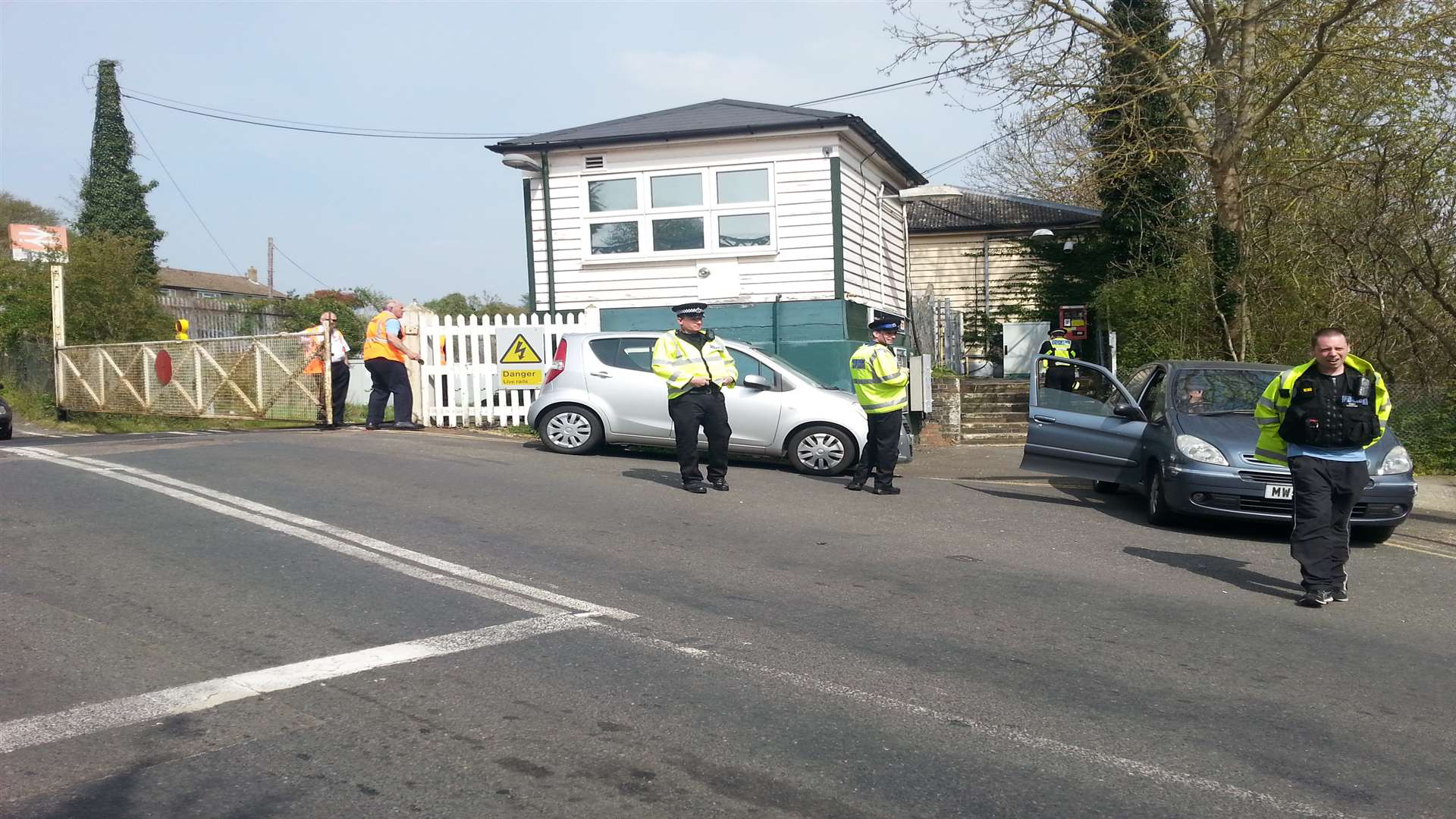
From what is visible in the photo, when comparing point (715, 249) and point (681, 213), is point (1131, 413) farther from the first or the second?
point (681, 213)

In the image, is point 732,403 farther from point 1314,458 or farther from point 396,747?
point 396,747

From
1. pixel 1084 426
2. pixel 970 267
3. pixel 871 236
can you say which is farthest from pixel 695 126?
pixel 970 267

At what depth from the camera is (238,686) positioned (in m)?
4.85

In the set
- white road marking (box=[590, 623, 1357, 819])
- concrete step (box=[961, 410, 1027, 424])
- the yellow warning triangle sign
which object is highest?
the yellow warning triangle sign

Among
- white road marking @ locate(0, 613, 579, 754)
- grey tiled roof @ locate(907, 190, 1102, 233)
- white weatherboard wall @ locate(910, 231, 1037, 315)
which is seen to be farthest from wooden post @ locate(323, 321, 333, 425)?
grey tiled roof @ locate(907, 190, 1102, 233)

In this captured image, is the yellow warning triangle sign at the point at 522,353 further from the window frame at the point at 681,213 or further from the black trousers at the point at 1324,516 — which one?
the black trousers at the point at 1324,516

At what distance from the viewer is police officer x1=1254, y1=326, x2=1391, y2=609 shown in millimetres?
6906

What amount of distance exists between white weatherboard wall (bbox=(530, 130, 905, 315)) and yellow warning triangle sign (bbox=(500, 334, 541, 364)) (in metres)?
2.31

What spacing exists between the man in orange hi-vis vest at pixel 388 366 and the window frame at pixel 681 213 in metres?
4.38

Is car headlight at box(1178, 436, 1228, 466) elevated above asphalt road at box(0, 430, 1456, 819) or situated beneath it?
elevated above

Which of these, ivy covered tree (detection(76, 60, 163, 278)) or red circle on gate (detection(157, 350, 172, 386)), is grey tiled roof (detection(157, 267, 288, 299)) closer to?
ivy covered tree (detection(76, 60, 163, 278))

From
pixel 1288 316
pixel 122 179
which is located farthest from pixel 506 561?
pixel 122 179

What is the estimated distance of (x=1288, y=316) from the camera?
53.6 feet

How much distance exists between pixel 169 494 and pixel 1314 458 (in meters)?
8.15
